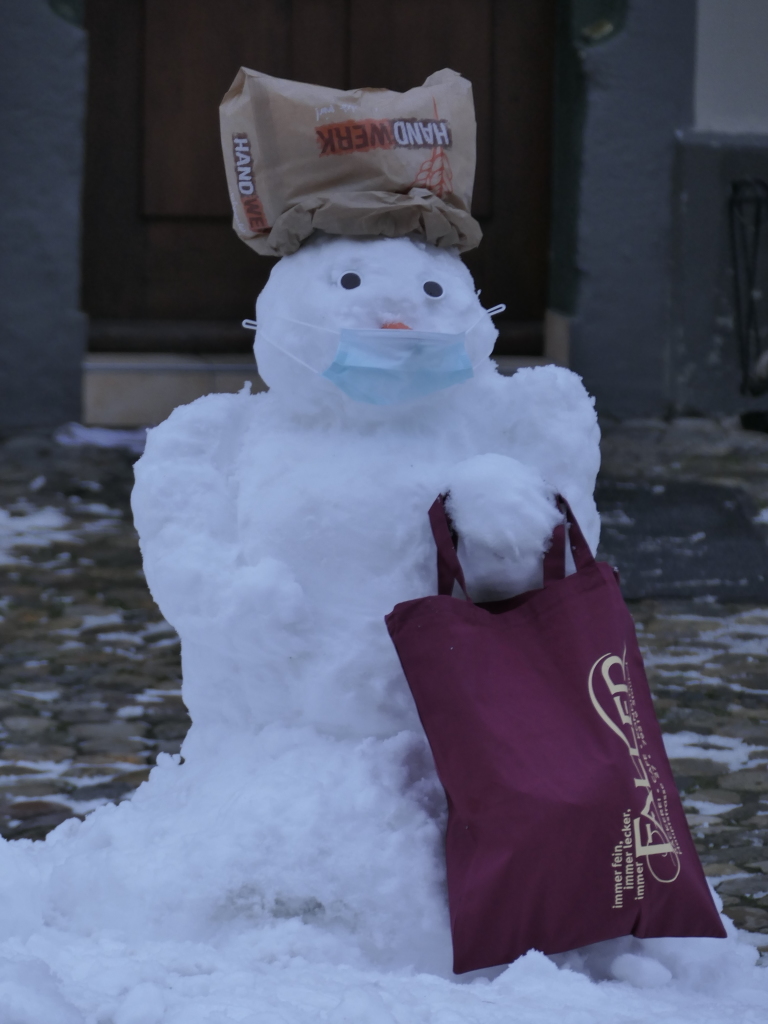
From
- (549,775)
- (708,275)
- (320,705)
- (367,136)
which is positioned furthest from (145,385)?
(549,775)

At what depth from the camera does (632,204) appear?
5523 millimetres

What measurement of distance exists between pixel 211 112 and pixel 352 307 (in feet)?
13.6

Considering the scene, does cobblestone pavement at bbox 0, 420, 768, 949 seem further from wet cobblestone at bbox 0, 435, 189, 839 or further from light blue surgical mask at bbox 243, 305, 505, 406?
light blue surgical mask at bbox 243, 305, 505, 406

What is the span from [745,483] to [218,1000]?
158 inches

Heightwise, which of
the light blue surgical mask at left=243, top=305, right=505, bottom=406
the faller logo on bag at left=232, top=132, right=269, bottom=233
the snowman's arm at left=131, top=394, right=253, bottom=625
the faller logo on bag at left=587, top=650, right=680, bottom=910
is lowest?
the faller logo on bag at left=587, top=650, right=680, bottom=910

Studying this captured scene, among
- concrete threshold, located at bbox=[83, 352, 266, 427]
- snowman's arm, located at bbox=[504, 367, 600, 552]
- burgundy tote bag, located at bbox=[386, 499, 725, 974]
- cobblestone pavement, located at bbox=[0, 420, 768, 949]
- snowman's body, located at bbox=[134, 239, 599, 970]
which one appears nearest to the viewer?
burgundy tote bag, located at bbox=[386, 499, 725, 974]

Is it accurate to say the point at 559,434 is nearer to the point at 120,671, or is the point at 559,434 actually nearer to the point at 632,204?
the point at 120,671

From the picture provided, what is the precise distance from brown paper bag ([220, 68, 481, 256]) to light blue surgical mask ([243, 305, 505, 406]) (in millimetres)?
186

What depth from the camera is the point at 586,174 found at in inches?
216

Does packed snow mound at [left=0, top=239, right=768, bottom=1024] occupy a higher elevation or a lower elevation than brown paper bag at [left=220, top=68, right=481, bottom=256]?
lower

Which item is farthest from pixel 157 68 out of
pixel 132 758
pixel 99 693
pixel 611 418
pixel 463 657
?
pixel 463 657

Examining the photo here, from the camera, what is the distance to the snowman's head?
179cm

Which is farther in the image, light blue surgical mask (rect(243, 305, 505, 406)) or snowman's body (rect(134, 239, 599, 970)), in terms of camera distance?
light blue surgical mask (rect(243, 305, 505, 406))

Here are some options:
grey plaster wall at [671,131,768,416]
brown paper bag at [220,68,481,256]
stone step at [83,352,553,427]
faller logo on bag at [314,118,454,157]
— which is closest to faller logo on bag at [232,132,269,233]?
brown paper bag at [220,68,481,256]
